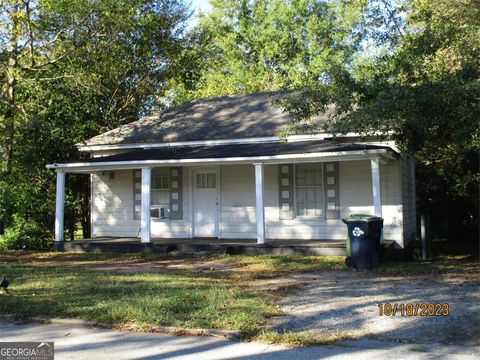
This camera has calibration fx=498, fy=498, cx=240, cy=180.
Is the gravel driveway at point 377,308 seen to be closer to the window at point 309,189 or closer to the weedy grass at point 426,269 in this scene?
the weedy grass at point 426,269

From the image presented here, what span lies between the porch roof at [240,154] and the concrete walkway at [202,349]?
7098mm

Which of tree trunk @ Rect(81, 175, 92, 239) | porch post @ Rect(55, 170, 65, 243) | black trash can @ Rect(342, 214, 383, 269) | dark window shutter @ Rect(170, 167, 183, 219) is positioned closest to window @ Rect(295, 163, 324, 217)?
black trash can @ Rect(342, 214, 383, 269)

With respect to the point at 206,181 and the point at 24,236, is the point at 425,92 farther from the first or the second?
the point at 24,236

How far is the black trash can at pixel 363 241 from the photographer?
1050 centimetres

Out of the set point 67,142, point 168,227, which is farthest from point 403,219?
point 67,142

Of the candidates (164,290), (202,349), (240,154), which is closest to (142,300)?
(164,290)

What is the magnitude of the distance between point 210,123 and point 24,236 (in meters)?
7.47

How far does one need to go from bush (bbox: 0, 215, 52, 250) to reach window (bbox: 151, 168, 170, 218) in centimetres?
464

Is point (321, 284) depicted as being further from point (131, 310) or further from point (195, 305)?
point (131, 310)

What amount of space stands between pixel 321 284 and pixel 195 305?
277 centimetres

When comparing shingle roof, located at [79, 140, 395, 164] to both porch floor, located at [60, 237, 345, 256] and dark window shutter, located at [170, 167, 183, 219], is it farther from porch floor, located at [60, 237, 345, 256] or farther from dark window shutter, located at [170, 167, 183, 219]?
porch floor, located at [60, 237, 345, 256]

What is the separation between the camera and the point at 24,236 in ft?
56.0

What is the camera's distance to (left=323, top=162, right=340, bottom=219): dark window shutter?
555 inches
